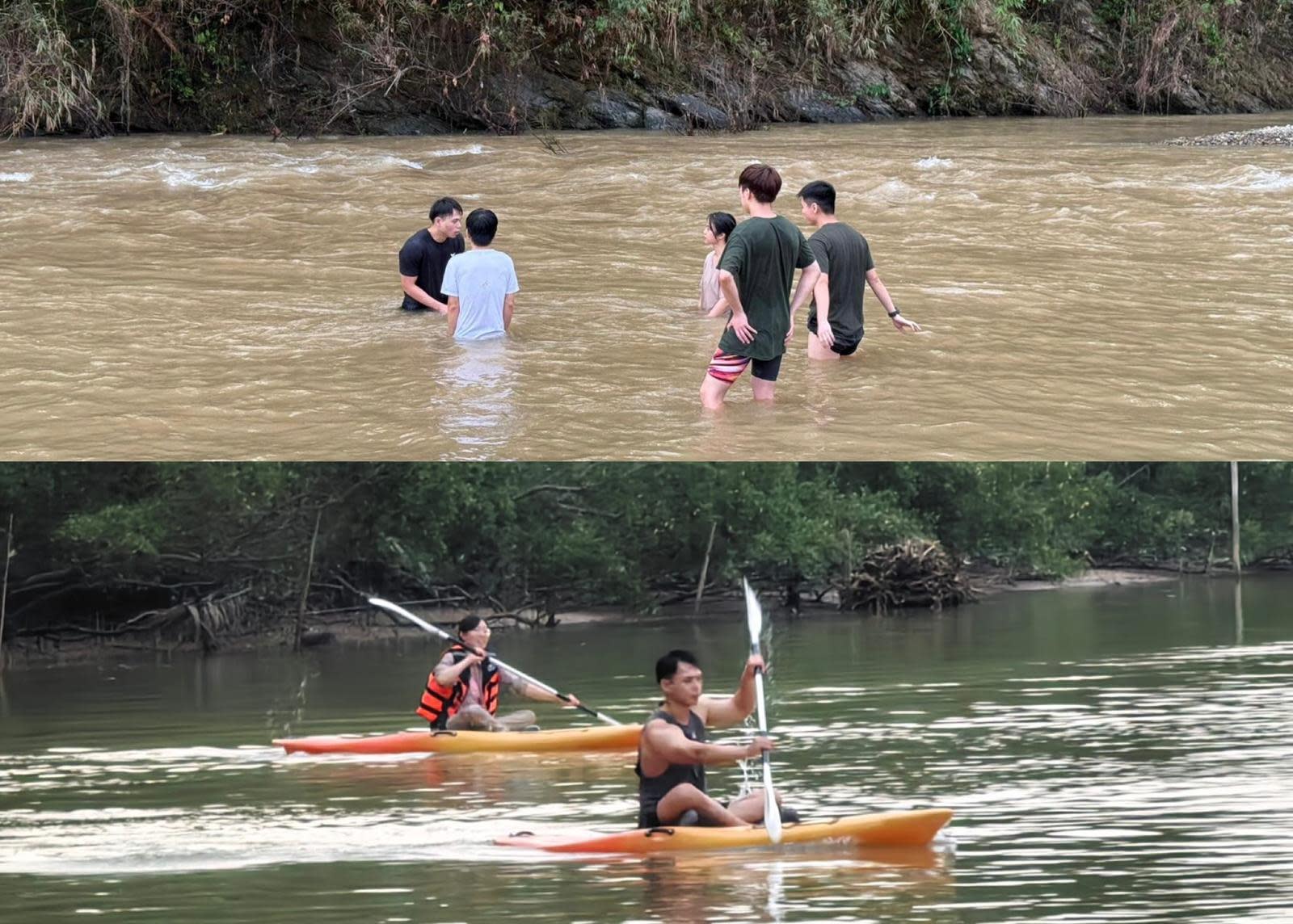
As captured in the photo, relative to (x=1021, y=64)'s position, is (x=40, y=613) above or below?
below

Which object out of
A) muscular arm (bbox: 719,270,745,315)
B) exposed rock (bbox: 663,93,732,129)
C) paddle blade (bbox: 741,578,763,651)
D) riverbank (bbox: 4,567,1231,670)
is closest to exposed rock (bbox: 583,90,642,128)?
exposed rock (bbox: 663,93,732,129)

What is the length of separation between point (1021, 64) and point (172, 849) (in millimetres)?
19557

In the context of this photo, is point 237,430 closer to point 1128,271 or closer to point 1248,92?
point 1128,271

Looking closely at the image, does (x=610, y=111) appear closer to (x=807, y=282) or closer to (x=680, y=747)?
(x=807, y=282)

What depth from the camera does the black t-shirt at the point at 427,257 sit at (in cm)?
908

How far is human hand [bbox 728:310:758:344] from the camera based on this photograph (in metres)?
6.76

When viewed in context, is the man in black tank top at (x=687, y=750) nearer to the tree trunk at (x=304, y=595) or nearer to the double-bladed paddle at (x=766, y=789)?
the double-bladed paddle at (x=766, y=789)

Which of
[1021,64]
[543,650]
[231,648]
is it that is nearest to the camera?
[543,650]

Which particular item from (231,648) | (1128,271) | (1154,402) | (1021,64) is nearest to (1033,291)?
(1128,271)

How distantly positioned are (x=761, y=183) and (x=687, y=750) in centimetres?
238

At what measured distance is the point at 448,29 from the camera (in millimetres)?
19656

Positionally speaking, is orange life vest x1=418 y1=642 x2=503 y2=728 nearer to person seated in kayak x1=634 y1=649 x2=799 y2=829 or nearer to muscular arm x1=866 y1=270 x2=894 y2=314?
person seated in kayak x1=634 y1=649 x2=799 y2=829

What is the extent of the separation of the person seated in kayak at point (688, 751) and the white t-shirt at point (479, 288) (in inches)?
122

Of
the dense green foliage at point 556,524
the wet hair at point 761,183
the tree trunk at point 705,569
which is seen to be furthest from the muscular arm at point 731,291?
the tree trunk at point 705,569
